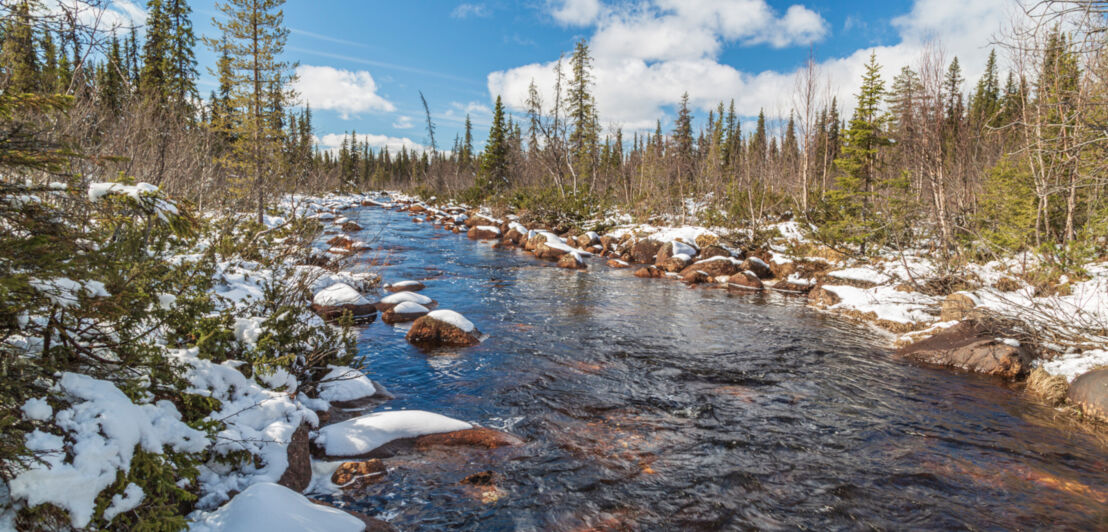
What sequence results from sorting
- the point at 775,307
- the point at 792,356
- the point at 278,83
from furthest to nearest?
the point at 278,83, the point at 775,307, the point at 792,356

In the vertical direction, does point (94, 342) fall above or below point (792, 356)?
above

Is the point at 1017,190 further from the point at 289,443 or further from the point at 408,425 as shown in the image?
the point at 289,443

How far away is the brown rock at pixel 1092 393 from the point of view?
21.3ft

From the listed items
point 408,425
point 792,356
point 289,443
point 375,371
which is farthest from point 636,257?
point 289,443

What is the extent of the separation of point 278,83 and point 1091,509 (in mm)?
22838

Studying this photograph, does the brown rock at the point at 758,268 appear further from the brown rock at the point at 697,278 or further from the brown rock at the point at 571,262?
the brown rock at the point at 571,262

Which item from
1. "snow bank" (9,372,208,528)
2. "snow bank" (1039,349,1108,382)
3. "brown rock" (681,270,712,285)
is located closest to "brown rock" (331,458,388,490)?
"snow bank" (9,372,208,528)

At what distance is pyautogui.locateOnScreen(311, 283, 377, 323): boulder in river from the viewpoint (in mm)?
9984

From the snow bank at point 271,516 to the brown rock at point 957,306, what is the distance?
463 inches

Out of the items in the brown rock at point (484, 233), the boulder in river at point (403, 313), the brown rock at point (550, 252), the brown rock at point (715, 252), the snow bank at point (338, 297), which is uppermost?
the brown rock at point (484, 233)

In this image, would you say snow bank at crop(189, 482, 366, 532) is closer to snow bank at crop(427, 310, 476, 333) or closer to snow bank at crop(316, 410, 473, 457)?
snow bank at crop(316, 410, 473, 457)

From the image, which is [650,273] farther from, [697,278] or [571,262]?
[571,262]

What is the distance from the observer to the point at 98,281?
Result: 323 centimetres

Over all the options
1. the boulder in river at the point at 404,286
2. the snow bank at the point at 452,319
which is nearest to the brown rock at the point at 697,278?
the boulder in river at the point at 404,286
